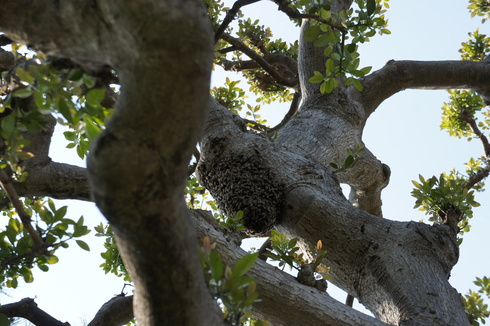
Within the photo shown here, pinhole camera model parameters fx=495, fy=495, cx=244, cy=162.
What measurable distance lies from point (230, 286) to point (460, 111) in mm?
5323

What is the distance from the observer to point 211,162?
296 centimetres

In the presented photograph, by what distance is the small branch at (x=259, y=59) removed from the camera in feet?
14.0

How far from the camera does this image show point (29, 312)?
2.48m

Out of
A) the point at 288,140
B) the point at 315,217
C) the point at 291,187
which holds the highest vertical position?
the point at 288,140

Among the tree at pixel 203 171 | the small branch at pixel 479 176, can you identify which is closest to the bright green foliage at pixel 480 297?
the tree at pixel 203 171

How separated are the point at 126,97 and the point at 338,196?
6.31 feet

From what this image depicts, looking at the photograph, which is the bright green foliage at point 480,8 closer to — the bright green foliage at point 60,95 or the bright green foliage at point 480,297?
the bright green foliage at point 480,297

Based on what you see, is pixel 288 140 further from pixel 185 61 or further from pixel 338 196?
pixel 185 61

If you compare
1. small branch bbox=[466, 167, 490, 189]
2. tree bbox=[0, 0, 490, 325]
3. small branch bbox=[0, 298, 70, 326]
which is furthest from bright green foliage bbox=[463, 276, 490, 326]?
small branch bbox=[0, 298, 70, 326]

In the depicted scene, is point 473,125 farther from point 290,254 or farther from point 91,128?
point 91,128

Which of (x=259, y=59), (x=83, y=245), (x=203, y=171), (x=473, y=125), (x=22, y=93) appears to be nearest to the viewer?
(x=22, y=93)

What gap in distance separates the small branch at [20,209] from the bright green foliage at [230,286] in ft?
2.25

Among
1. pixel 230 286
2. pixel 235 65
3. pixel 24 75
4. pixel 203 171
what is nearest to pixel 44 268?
pixel 24 75

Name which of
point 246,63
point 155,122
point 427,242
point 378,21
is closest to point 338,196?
point 427,242
